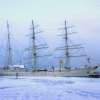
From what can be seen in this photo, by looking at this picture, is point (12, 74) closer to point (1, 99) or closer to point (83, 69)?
point (83, 69)

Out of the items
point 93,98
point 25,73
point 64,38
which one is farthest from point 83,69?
point 93,98

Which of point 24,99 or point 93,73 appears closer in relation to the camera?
point 24,99

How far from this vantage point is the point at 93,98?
8734 millimetres

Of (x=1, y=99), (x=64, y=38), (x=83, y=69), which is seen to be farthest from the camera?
(x=64, y=38)

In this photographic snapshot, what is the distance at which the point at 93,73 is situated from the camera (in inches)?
998

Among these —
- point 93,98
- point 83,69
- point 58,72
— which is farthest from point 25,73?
point 93,98

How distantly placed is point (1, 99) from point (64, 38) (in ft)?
62.1

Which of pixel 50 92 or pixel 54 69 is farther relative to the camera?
pixel 54 69

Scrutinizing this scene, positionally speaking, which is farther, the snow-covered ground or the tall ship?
the tall ship

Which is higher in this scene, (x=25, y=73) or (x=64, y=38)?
(x=64, y=38)

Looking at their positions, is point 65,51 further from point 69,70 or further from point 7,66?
point 7,66

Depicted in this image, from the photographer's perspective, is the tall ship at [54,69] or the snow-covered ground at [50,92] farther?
the tall ship at [54,69]

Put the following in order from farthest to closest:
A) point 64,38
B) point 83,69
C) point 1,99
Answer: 1. point 64,38
2. point 83,69
3. point 1,99

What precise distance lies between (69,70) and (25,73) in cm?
380
